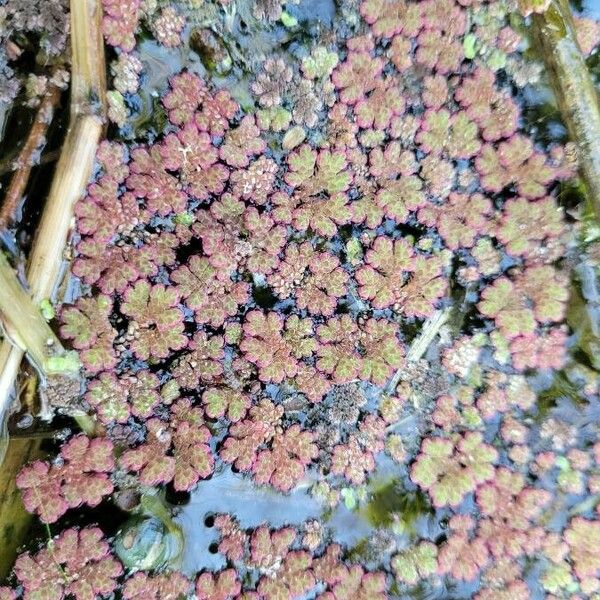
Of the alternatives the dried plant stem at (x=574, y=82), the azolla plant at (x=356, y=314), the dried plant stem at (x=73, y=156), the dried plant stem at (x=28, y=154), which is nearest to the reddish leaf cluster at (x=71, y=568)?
the azolla plant at (x=356, y=314)

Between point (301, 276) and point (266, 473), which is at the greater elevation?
point (301, 276)

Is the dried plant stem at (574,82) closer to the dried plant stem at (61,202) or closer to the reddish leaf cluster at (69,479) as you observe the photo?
the dried plant stem at (61,202)

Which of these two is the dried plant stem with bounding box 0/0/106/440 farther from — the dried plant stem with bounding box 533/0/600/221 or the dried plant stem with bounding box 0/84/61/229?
the dried plant stem with bounding box 533/0/600/221

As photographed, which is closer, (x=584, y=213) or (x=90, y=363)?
(x=90, y=363)

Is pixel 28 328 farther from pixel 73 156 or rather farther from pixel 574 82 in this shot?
pixel 574 82

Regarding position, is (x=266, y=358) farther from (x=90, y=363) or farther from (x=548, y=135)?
(x=548, y=135)

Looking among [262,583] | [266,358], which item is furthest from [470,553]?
[266,358]

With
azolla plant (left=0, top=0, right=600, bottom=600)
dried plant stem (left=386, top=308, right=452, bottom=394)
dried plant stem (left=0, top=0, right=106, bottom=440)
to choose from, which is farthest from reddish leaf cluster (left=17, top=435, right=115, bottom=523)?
dried plant stem (left=386, top=308, right=452, bottom=394)
